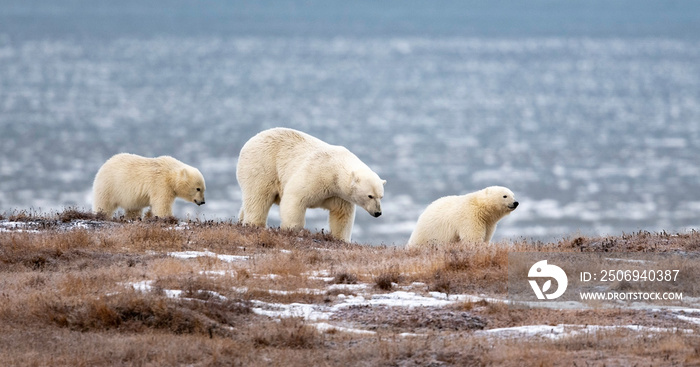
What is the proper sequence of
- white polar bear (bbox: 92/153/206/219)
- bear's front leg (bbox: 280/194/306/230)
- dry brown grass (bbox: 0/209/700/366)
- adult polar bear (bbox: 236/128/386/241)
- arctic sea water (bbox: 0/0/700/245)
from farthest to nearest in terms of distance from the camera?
arctic sea water (bbox: 0/0/700/245), white polar bear (bbox: 92/153/206/219), bear's front leg (bbox: 280/194/306/230), adult polar bear (bbox: 236/128/386/241), dry brown grass (bbox: 0/209/700/366)

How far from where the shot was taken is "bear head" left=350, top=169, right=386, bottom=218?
60.0 feet

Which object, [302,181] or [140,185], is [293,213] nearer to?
[302,181]

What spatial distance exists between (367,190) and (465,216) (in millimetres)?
1719

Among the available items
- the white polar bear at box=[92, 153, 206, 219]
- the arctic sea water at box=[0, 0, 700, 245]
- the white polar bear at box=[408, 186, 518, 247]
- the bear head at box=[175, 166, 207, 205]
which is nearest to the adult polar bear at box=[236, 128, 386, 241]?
the white polar bear at box=[408, 186, 518, 247]

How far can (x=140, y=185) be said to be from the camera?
71.5 ft

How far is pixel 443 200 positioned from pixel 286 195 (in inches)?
109

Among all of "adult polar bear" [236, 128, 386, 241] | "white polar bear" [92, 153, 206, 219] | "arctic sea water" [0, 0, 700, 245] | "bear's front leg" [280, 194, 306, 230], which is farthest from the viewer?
"arctic sea water" [0, 0, 700, 245]

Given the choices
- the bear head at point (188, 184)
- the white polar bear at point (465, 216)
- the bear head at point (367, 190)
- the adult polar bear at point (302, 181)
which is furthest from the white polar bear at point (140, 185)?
the white polar bear at point (465, 216)

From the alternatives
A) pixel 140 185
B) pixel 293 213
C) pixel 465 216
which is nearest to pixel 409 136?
pixel 140 185

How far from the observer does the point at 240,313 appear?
38.8 ft

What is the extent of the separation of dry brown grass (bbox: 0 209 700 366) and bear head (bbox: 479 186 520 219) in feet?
6.26

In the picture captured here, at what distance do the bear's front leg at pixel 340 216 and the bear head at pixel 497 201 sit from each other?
103 inches

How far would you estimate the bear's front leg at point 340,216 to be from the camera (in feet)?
64.3

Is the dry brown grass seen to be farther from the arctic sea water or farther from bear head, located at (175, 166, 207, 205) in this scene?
the arctic sea water
